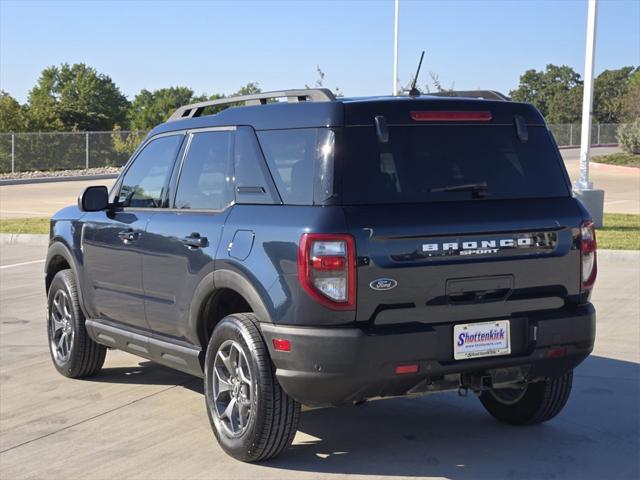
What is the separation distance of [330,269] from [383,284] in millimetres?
272

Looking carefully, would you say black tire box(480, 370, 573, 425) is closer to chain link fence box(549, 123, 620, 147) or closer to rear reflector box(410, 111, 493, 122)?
rear reflector box(410, 111, 493, 122)

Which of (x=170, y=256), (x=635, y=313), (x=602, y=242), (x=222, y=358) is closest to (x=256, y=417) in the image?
(x=222, y=358)

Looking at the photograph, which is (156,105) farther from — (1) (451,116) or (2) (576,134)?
(1) (451,116)

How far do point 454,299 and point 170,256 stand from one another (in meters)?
1.85

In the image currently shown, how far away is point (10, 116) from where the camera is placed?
1937 inches

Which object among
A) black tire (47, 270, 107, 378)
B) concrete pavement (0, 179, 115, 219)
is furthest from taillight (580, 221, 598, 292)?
concrete pavement (0, 179, 115, 219)

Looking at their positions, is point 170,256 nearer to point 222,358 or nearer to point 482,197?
point 222,358

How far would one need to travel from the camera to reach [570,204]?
546 centimetres

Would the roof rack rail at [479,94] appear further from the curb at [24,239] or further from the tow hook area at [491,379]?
the curb at [24,239]

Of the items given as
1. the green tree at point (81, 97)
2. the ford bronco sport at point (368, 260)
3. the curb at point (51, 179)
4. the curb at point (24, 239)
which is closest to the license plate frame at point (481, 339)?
the ford bronco sport at point (368, 260)

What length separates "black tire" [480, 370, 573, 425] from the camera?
5.82 metres

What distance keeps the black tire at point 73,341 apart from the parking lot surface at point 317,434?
0.35ft

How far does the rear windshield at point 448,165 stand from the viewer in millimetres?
4965

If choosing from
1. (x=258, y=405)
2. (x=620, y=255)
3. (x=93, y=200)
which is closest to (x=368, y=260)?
(x=258, y=405)
